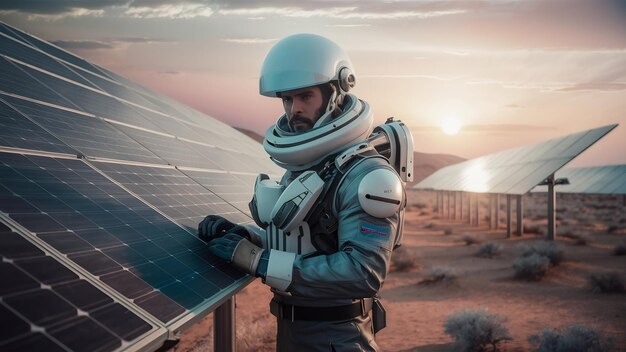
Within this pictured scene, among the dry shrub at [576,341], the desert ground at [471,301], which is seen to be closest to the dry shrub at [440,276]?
the desert ground at [471,301]

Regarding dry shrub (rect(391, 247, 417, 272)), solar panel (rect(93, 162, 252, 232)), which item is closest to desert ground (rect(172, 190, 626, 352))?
dry shrub (rect(391, 247, 417, 272))

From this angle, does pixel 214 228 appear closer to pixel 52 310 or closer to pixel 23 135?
pixel 23 135

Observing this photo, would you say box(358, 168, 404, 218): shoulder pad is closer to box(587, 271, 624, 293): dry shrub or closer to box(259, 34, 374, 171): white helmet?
box(259, 34, 374, 171): white helmet

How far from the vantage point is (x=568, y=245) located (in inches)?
851

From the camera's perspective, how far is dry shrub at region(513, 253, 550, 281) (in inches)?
582

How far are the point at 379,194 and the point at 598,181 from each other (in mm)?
46773

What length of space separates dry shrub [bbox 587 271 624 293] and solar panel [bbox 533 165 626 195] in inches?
1036

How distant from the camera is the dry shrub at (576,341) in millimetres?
8211

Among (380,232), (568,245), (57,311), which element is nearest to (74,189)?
(57,311)

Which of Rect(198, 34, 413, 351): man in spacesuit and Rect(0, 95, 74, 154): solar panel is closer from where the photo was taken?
Rect(198, 34, 413, 351): man in spacesuit

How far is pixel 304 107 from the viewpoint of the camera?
3863 mm

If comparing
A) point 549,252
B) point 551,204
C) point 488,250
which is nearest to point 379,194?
point 549,252

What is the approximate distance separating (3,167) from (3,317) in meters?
1.54

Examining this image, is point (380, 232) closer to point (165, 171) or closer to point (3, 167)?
point (3, 167)
